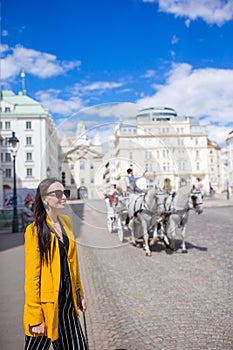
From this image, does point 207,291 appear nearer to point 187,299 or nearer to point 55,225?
point 187,299

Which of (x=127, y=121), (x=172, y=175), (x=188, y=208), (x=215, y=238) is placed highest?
(x=127, y=121)

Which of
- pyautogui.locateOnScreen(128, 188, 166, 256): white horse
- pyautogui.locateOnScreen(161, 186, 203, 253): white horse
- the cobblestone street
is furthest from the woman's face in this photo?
pyautogui.locateOnScreen(161, 186, 203, 253): white horse

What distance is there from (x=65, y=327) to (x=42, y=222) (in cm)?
78

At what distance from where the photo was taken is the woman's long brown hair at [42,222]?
2559mm

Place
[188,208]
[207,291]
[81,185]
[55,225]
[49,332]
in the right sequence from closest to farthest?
1. [49,332]
2. [55,225]
3. [81,185]
4. [207,291]
5. [188,208]

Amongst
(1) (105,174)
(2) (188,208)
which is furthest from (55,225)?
(2) (188,208)

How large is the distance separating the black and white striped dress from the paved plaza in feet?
3.41

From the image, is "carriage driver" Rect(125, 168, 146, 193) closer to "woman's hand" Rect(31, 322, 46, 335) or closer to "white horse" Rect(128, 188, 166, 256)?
"woman's hand" Rect(31, 322, 46, 335)

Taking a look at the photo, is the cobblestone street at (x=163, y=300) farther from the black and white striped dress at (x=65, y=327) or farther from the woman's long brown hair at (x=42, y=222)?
the woman's long brown hair at (x=42, y=222)

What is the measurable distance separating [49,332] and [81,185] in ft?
4.50

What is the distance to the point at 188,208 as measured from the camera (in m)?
8.64

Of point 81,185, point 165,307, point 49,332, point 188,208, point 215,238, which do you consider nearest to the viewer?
point 49,332

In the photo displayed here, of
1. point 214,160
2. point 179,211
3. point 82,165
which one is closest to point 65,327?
point 82,165

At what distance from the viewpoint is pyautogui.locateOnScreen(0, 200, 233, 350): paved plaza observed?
3.88 metres
